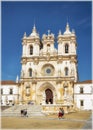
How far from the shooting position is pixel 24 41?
53.3 metres

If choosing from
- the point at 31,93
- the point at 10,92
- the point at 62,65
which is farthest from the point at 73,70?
the point at 10,92

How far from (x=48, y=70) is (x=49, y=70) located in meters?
0.19

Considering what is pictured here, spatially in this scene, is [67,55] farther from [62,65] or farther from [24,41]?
[24,41]

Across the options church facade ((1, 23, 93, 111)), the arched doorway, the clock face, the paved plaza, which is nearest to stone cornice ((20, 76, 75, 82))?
church facade ((1, 23, 93, 111))

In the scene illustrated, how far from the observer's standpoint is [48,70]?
50531mm

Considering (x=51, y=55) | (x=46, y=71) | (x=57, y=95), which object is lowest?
(x=57, y=95)

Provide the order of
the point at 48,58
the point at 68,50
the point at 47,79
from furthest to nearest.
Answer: the point at 68,50, the point at 48,58, the point at 47,79

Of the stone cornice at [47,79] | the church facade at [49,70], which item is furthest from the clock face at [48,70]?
the stone cornice at [47,79]

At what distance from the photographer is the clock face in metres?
50.4

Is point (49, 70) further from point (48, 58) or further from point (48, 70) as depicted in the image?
point (48, 58)

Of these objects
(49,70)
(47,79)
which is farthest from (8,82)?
(49,70)

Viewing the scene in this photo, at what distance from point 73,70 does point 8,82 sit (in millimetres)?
13664

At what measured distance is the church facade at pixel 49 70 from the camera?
4875cm

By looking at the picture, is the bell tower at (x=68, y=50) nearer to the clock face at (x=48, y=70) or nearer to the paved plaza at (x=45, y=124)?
the clock face at (x=48, y=70)
